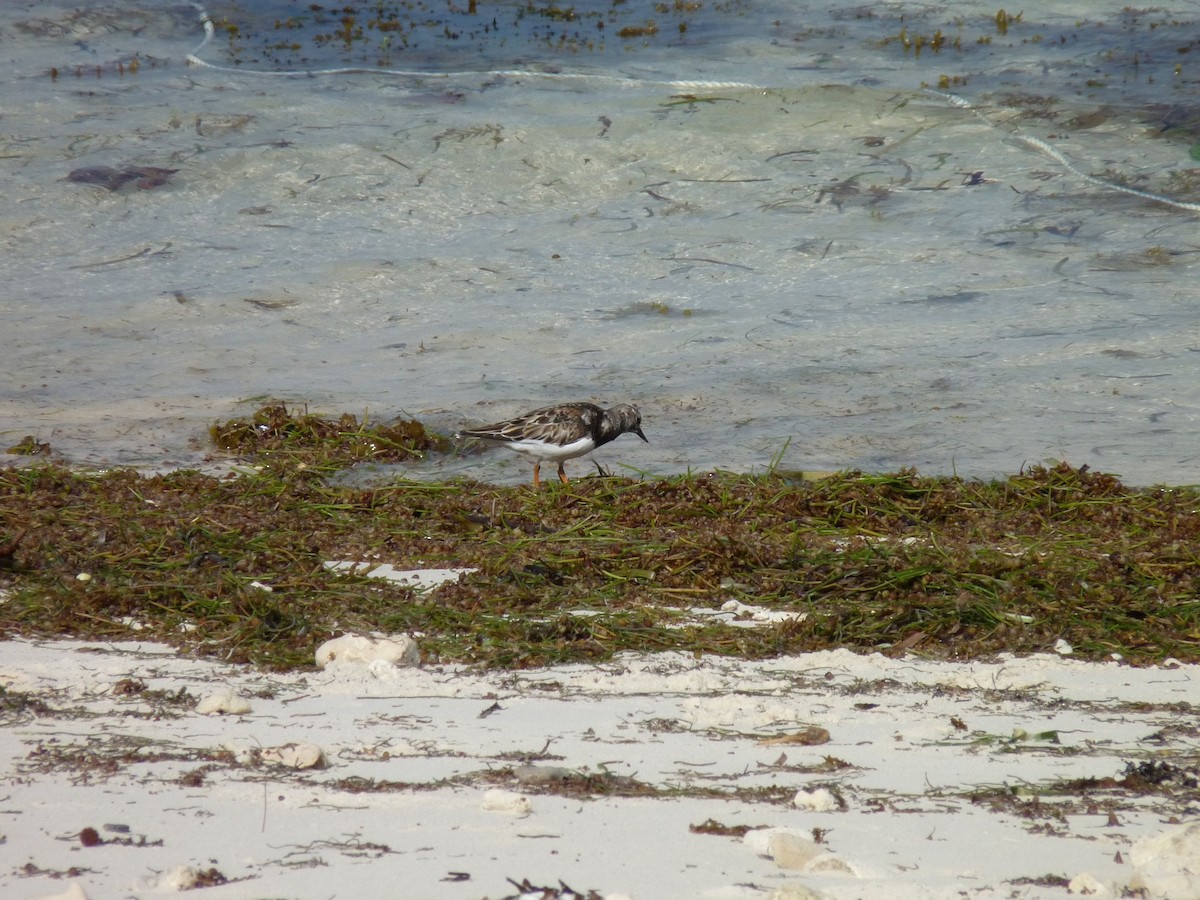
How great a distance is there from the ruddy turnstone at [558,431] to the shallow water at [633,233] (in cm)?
26

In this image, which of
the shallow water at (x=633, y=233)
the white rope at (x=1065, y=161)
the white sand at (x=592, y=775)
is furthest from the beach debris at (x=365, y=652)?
the white rope at (x=1065, y=161)

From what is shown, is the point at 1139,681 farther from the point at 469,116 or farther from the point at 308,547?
the point at 469,116

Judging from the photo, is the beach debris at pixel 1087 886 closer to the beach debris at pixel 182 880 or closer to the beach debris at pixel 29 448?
the beach debris at pixel 182 880

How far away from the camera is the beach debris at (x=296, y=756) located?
3084mm

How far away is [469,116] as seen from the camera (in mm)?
12273

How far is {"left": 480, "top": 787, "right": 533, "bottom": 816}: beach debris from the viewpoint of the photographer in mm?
2826

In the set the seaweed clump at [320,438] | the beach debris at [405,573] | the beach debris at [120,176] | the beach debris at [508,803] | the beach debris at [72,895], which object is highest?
the beach debris at [120,176]

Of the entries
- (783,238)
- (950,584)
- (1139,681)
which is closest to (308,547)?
(950,584)

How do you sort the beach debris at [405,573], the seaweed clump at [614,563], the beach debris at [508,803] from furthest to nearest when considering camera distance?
the beach debris at [405,573]
the seaweed clump at [614,563]
the beach debris at [508,803]

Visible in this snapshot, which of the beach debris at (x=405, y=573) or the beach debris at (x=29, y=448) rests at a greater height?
the beach debris at (x=405, y=573)

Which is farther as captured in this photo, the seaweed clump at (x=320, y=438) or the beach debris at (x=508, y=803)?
the seaweed clump at (x=320, y=438)

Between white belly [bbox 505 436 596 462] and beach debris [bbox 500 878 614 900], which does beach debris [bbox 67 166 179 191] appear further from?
beach debris [bbox 500 878 614 900]

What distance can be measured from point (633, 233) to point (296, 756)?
823 cm

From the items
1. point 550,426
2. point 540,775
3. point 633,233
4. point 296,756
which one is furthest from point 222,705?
point 633,233
